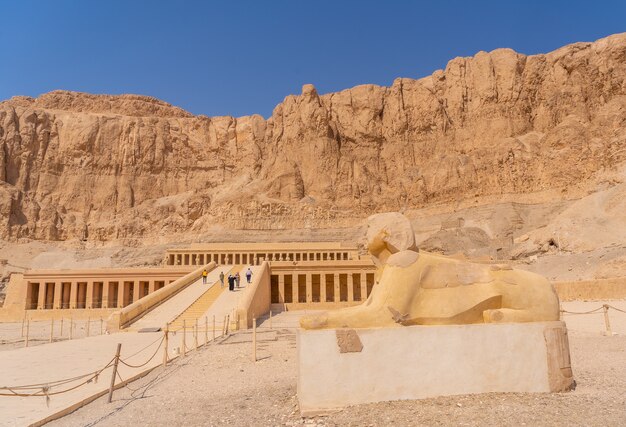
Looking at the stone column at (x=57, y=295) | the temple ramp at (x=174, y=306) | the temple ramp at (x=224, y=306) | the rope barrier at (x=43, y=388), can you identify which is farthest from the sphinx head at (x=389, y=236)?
the stone column at (x=57, y=295)

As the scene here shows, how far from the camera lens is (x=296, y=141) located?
85562 mm

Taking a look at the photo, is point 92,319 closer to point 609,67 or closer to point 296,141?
point 296,141

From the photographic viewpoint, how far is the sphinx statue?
6.87 m

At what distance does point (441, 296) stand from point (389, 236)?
1226 millimetres

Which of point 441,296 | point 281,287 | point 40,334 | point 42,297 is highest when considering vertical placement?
point 441,296


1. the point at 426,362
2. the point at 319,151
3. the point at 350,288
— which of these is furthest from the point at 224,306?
the point at 319,151

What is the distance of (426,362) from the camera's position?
6.74m

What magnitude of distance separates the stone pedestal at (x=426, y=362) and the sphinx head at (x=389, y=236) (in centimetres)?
142

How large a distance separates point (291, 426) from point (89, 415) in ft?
11.6

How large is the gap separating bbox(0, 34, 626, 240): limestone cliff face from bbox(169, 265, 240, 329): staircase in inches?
1818

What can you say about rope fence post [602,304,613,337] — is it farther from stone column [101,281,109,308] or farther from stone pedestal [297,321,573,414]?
stone column [101,281,109,308]

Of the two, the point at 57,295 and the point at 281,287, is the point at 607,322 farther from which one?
the point at 57,295

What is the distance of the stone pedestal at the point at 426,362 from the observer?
652 cm

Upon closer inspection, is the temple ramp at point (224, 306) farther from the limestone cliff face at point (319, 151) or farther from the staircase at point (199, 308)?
the limestone cliff face at point (319, 151)
